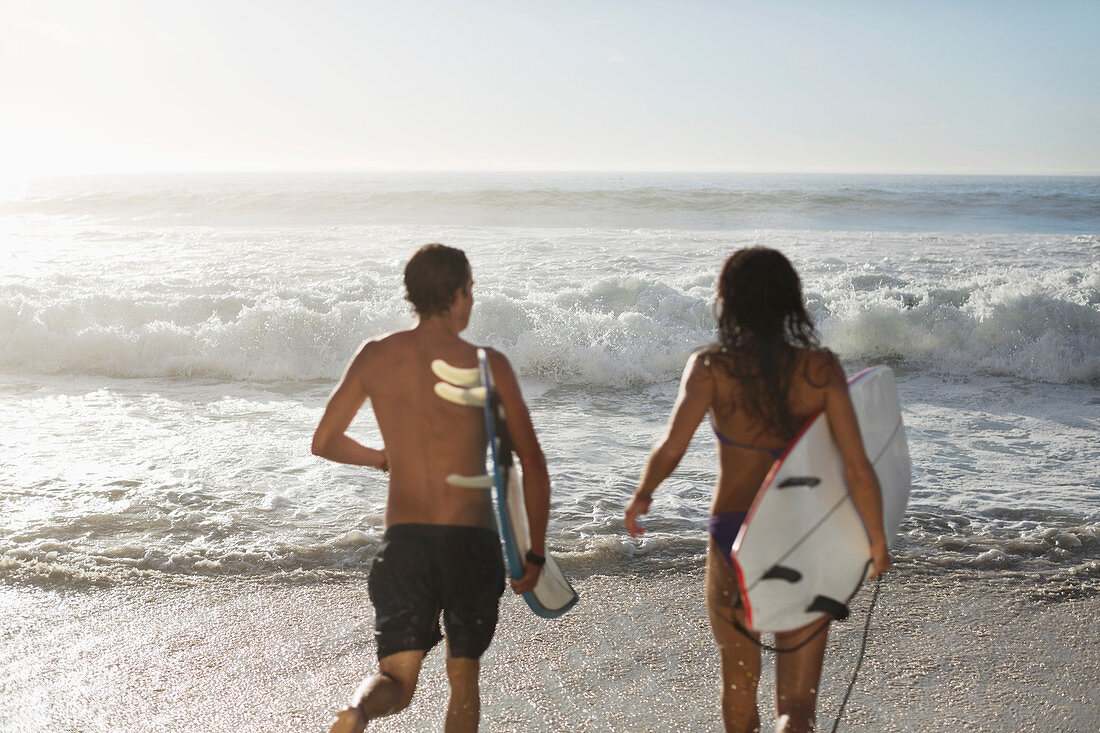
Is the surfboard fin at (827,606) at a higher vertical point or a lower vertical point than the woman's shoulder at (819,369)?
lower

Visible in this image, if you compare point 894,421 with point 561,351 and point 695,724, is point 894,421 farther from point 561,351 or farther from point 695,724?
point 561,351

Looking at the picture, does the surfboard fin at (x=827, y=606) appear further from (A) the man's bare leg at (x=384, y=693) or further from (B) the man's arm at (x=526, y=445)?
(A) the man's bare leg at (x=384, y=693)

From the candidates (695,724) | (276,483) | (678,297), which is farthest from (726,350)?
(678,297)

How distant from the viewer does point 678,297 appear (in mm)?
12719

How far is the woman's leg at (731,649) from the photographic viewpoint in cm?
222

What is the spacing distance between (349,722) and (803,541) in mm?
1163

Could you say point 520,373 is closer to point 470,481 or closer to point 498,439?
point 470,481

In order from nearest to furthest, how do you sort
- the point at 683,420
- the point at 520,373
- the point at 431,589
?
the point at 683,420, the point at 431,589, the point at 520,373

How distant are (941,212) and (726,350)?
2735cm

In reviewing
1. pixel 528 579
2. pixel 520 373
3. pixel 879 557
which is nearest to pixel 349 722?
pixel 528 579

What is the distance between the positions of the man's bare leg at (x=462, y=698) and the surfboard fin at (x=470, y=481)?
0.45 meters

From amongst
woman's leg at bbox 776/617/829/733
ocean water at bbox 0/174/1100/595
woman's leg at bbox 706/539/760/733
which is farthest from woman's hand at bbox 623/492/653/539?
ocean water at bbox 0/174/1100/595

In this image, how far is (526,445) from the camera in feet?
7.31

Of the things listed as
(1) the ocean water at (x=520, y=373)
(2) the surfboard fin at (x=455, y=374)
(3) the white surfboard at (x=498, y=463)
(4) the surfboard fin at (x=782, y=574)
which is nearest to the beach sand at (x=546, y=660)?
(1) the ocean water at (x=520, y=373)
